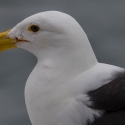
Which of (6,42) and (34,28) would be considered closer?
(34,28)

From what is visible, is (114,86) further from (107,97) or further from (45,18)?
(45,18)

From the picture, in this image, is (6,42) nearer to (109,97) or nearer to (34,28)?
(34,28)

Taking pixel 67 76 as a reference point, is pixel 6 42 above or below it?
above

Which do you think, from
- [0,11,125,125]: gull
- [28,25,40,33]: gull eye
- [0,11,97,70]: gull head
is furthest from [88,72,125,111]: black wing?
[28,25,40,33]: gull eye

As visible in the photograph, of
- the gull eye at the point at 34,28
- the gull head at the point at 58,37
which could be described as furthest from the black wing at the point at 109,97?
the gull eye at the point at 34,28

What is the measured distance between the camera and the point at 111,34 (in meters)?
4.38

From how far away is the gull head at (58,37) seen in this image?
8.30 feet

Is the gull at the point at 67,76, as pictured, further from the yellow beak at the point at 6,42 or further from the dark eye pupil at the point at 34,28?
the yellow beak at the point at 6,42

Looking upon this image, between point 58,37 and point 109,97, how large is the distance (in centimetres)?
34

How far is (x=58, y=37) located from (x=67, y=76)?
0.18 m

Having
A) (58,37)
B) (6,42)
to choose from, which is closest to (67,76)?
(58,37)

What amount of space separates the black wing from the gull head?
14 centimetres

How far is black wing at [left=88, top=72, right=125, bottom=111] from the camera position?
98.8 inches

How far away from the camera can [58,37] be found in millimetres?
2543
